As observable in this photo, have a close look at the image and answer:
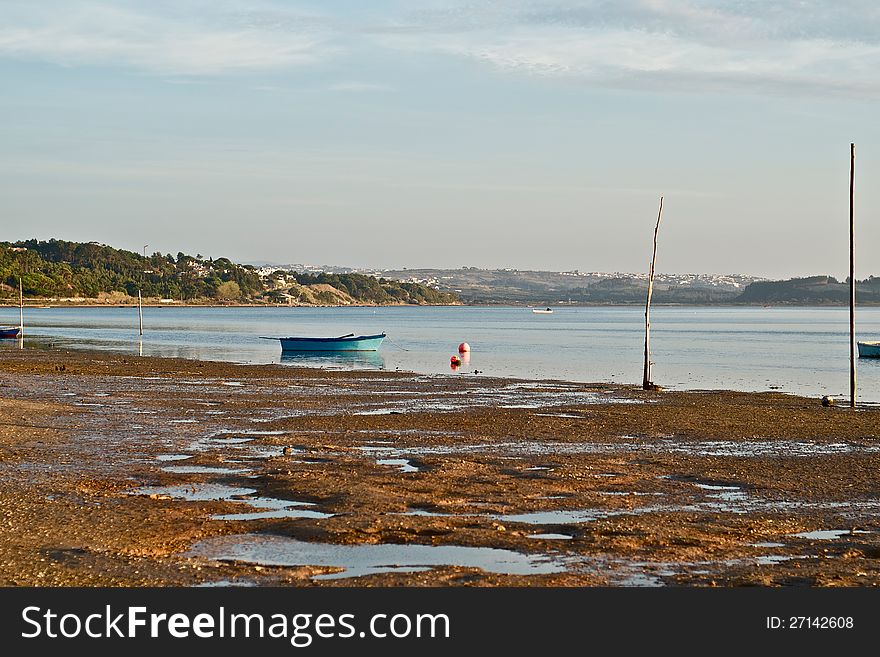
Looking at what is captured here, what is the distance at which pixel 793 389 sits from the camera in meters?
42.5

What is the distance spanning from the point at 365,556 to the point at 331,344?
59.6 meters

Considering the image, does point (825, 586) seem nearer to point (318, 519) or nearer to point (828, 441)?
point (318, 519)

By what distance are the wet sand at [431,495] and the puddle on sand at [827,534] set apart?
1.8 inches

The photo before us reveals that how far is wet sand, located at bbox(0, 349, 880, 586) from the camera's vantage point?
11117mm

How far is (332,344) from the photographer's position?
233 ft

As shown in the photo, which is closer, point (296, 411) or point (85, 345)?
point (296, 411)

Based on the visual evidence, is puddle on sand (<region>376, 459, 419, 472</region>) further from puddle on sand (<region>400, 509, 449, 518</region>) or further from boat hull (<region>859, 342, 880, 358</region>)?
boat hull (<region>859, 342, 880, 358</region>)

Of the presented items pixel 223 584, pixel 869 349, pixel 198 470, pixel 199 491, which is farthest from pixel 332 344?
pixel 223 584

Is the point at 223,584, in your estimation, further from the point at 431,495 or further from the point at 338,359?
the point at 338,359

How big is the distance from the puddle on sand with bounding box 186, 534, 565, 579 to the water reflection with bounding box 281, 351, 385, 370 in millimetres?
41249

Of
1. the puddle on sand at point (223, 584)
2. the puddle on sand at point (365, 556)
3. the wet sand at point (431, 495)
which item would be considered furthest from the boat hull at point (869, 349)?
the puddle on sand at point (223, 584)
